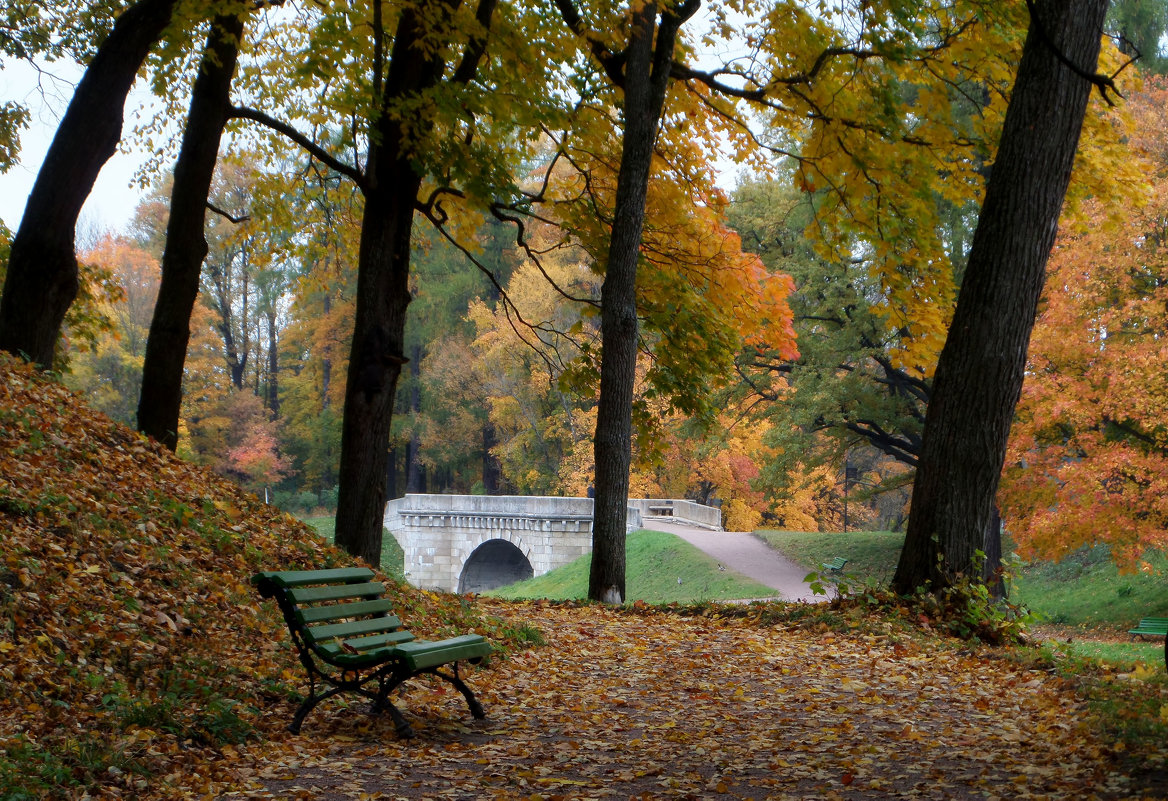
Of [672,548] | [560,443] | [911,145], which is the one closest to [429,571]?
[560,443]

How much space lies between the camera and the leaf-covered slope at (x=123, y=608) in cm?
375

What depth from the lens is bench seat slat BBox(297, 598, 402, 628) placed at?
15.4 ft

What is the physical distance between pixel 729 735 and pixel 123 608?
3.18 meters

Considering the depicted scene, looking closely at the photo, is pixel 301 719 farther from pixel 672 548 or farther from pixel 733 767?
pixel 672 548

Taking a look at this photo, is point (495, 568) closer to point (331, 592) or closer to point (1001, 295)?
point (1001, 295)

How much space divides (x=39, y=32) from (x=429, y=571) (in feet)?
75.9

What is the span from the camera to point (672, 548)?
24609 mm

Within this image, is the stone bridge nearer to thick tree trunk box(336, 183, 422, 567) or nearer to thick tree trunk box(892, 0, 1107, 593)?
thick tree trunk box(336, 183, 422, 567)

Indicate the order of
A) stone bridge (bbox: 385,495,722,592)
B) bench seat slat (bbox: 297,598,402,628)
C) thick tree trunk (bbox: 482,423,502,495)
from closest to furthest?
bench seat slat (bbox: 297,598,402,628) < stone bridge (bbox: 385,495,722,592) < thick tree trunk (bbox: 482,423,502,495)

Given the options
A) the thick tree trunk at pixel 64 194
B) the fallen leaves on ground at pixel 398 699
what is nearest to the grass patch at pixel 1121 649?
the fallen leaves on ground at pixel 398 699

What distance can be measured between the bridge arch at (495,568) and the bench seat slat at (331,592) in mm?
29848

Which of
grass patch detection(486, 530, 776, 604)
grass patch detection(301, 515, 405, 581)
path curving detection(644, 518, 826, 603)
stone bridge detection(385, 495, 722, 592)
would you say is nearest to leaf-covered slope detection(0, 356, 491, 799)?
grass patch detection(486, 530, 776, 604)

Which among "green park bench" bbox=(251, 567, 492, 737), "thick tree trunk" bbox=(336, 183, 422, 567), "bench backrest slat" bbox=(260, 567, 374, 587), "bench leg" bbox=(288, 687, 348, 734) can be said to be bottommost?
"bench leg" bbox=(288, 687, 348, 734)

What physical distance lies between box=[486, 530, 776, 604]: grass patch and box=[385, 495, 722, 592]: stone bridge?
187 centimetres
